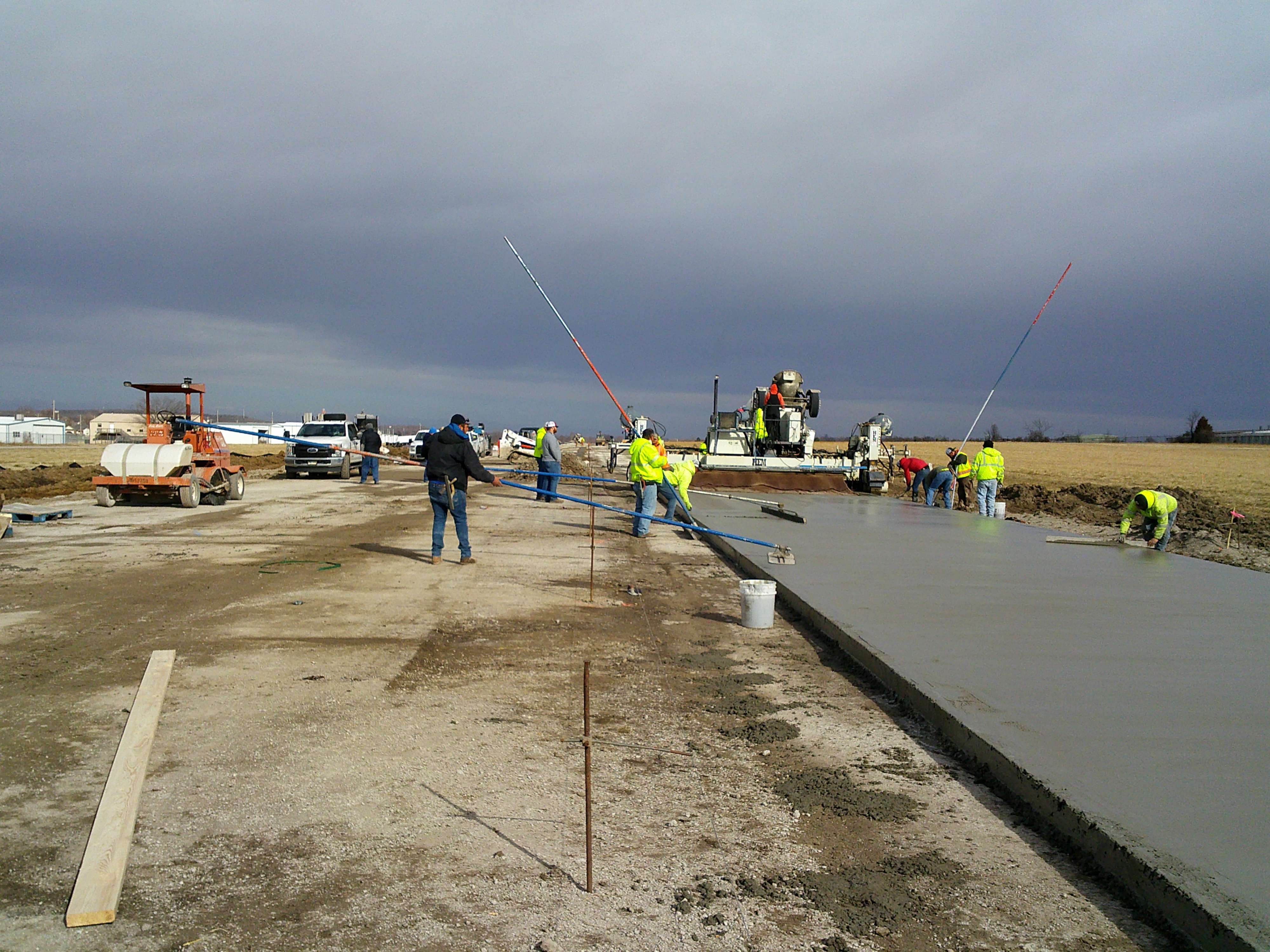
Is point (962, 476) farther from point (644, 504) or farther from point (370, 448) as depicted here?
point (370, 448)

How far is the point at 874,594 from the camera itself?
8.91 metres

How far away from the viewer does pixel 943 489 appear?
22.1m

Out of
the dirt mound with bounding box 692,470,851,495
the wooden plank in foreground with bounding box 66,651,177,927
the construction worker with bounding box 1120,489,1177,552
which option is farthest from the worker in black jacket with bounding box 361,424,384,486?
the wooden plank in foreground with bounding box 66,651,177,927

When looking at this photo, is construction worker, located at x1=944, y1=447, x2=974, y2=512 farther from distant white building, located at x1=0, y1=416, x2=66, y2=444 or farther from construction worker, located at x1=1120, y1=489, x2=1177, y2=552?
distant white building, located at x1=0, y1=416, x2=66, y2=444

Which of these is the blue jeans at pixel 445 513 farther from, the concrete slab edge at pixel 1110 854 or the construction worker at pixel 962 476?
the construction worker at pixel 962 476

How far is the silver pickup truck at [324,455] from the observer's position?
99.7ft

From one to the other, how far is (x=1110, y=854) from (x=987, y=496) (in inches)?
678

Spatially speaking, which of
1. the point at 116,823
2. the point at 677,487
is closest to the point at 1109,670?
the point at 116,823

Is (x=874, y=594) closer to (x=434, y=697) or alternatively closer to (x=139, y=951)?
(x=434, y=697)

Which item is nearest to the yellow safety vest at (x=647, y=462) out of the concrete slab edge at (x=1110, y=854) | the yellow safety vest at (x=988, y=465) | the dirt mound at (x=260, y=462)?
the yellow safety vest at (x=988, y=465)

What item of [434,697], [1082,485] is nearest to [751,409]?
[1082,485]

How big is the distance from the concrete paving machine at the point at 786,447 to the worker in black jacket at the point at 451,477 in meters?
13.7

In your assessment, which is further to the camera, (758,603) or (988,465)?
(988,465)

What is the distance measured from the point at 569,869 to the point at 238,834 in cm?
157
